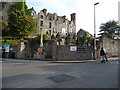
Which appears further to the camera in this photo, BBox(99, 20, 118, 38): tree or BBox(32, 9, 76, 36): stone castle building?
BBox(32, 9, 76, 36): stone castle building

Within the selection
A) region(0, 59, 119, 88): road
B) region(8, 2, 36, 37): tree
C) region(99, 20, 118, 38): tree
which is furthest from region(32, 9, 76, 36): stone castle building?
region(0, 59, 119, 88): road

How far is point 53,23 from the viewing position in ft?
140

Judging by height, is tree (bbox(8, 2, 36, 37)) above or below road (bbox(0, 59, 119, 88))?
above

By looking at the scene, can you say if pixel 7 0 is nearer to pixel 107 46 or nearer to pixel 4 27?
pixel 4 27

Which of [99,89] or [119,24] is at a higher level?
[119,24]

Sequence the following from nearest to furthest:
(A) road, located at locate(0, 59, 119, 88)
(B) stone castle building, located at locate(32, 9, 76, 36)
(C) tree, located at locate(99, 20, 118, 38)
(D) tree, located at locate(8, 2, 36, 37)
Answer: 1. (A) road, located at locate(0, 59, 119, 88)
2. (D) tree, located at locate(8, 2, 36, 37)
3. (C) tree, located at locate(99, 20, 118, 38)
4. (B) stone castle building, located at locate(32, 9, 76, 36)

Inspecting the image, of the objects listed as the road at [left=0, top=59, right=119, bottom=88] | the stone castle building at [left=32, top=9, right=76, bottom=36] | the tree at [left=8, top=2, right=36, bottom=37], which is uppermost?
the stone castle building at [left=32, top=9, right=76, bottom=36]

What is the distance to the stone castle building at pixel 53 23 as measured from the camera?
38844 mm

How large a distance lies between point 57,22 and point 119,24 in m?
23.7

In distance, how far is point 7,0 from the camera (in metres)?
38.5

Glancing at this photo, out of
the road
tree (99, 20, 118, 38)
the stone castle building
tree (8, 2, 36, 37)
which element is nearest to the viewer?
the road

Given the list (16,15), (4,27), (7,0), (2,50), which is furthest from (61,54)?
(7,0)

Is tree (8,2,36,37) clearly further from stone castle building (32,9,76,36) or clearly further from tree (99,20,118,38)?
tree (99,20,118,38)

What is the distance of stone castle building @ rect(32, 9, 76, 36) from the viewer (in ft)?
127
